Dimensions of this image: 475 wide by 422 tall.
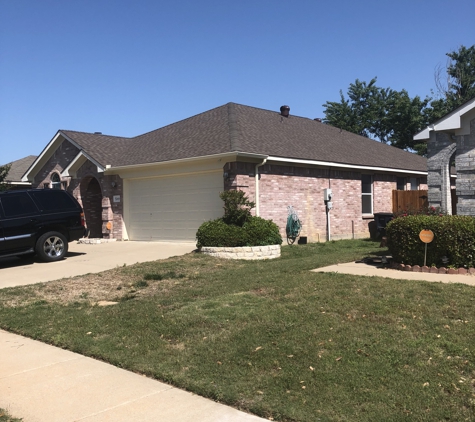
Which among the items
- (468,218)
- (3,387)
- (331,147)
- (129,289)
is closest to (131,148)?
(331,147)

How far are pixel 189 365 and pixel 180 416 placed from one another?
3.32 ft

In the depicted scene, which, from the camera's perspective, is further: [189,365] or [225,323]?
[225,323]

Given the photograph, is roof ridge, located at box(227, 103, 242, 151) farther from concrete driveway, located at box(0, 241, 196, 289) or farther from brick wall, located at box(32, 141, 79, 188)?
brick wall, located at box(32, 141, 79, 188)

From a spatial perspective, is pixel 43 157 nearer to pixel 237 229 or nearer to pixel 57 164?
pixel 57 164

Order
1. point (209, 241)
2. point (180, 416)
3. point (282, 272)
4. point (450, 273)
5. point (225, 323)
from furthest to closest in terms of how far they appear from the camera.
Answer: point (209, 241) → point (282, 272) → point (450, 273) → point (225, 323) → point (180, 416)

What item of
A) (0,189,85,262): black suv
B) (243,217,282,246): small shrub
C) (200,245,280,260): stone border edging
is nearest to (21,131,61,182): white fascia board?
(0,189,85,262): black suv

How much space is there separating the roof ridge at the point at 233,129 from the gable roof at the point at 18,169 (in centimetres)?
1290

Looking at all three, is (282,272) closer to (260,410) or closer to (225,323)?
(225,323)

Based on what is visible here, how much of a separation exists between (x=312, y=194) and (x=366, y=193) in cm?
413

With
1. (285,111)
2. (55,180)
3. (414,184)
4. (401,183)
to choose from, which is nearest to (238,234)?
(285,111)

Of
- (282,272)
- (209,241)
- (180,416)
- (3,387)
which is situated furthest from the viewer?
(209,241)

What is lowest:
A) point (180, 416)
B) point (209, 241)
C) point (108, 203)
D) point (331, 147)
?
point (180, 416)

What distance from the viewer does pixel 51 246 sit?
502 inches

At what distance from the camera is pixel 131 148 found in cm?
2028
